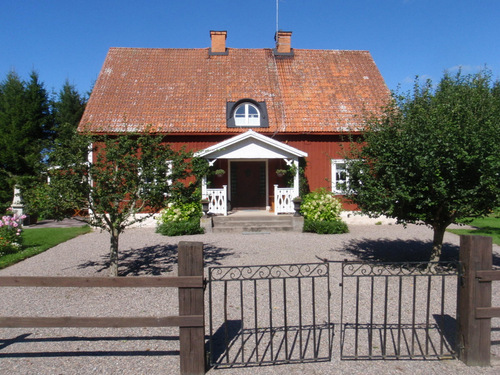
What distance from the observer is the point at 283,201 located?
565 inches

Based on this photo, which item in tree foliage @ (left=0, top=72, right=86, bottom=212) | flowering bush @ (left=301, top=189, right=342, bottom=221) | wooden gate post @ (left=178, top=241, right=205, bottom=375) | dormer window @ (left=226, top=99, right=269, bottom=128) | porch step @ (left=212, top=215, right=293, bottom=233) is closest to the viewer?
wooden gate post @ (left=178, top=241, right=205, bottom=375)

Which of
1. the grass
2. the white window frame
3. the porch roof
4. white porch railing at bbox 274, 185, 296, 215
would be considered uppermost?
the white window frame

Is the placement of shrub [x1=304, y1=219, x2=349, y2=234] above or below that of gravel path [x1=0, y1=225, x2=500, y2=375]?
above

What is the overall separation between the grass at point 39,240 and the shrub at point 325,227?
8090mm

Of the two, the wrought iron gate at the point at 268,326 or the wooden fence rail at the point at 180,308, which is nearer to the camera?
the wooden fence rail at the point at 180,308

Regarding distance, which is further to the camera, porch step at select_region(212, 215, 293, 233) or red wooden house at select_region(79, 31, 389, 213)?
red wooden house at select_region(79, 31, 389, 213)

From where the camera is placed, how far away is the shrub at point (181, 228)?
12555 millimetres

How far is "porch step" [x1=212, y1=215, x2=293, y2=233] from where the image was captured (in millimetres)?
13117

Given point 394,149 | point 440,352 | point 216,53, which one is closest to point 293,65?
point 216,53

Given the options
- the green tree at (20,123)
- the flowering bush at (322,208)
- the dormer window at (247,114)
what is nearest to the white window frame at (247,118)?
the dormer window at (247,114)

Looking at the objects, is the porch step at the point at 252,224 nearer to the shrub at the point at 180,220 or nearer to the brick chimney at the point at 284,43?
the shrub at the point at 180,220

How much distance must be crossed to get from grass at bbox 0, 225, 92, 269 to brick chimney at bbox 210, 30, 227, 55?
10.2 m

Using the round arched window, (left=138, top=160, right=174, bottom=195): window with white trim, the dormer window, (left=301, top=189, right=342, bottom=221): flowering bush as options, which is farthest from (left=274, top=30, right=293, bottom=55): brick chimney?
(left=138, top=160, right=174, bottom=195): window with white trim

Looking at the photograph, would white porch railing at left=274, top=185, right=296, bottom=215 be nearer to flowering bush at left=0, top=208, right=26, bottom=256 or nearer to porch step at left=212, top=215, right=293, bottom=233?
porch step at left=212, top=215, right=293, bottom=233
